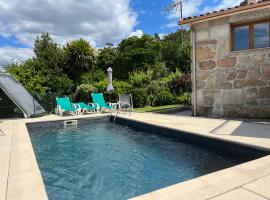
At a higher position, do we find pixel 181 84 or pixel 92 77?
pixel 92 77

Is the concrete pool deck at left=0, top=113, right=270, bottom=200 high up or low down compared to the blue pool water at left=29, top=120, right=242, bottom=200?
up

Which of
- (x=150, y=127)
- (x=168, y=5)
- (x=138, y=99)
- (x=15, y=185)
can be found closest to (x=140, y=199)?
(x=15, y=185)

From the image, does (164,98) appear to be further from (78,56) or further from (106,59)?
(106,59)

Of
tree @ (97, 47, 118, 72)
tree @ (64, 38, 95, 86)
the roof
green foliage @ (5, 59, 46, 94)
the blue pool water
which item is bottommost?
the blue pool water

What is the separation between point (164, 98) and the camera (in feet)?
51.0

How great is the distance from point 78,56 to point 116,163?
64.4ft

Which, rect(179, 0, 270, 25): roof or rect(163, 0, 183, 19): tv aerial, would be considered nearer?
rect(179, 0, 270, 25): roof

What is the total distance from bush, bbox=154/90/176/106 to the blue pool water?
7304mm

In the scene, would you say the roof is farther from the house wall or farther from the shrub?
the shrub

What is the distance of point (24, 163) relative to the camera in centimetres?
419

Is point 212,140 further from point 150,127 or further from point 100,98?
point 100,98

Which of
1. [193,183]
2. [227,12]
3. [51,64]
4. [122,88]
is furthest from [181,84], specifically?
[193,183]

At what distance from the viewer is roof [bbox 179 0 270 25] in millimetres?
7914

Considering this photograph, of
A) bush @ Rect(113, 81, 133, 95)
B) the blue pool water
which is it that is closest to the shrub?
bush @ Rect(113, 81, 133, 95)
